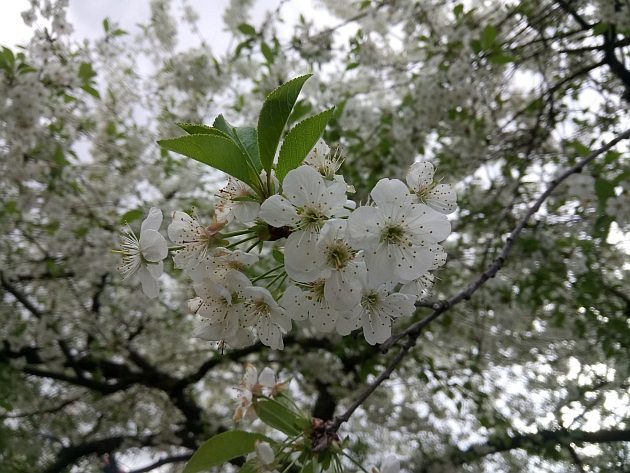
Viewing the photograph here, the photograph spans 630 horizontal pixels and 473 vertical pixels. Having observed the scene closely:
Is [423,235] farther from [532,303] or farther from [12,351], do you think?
[12,351]

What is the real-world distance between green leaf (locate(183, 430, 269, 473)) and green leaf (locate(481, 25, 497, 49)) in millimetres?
2261

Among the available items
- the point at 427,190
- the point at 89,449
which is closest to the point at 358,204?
the point at 427,190

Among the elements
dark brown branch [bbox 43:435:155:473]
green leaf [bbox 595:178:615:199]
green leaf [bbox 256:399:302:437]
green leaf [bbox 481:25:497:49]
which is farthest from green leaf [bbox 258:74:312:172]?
dark brown branch [bbox 43:435:155:473]

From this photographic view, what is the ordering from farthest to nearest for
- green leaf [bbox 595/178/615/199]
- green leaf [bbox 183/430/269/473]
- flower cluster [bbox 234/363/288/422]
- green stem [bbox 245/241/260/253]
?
green leaf [bbox 595/178/615/199], flower cluster [bbox 234/363/288/422], green leaf [bbox 183/430/269/473], green stem [bbox 245/241/260/253]

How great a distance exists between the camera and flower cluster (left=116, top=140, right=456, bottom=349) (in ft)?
2.40

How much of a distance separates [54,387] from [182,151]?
4.07m

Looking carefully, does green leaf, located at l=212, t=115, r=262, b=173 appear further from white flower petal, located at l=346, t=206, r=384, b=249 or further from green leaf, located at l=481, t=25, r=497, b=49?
green leaf, located at l=481, t=25, r=497, b=49

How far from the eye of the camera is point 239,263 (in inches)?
31.8

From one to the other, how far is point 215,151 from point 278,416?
0.57m

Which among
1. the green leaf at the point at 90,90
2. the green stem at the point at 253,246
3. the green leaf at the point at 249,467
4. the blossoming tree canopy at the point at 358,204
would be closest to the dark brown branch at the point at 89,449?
the blossoming tree canopy at the point at 358,204

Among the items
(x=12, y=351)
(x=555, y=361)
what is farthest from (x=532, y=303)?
(x=12, y=351)

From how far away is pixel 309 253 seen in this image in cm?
74

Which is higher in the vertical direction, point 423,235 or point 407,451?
point 407,451

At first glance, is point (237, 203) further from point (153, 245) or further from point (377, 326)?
point (377, 326)
